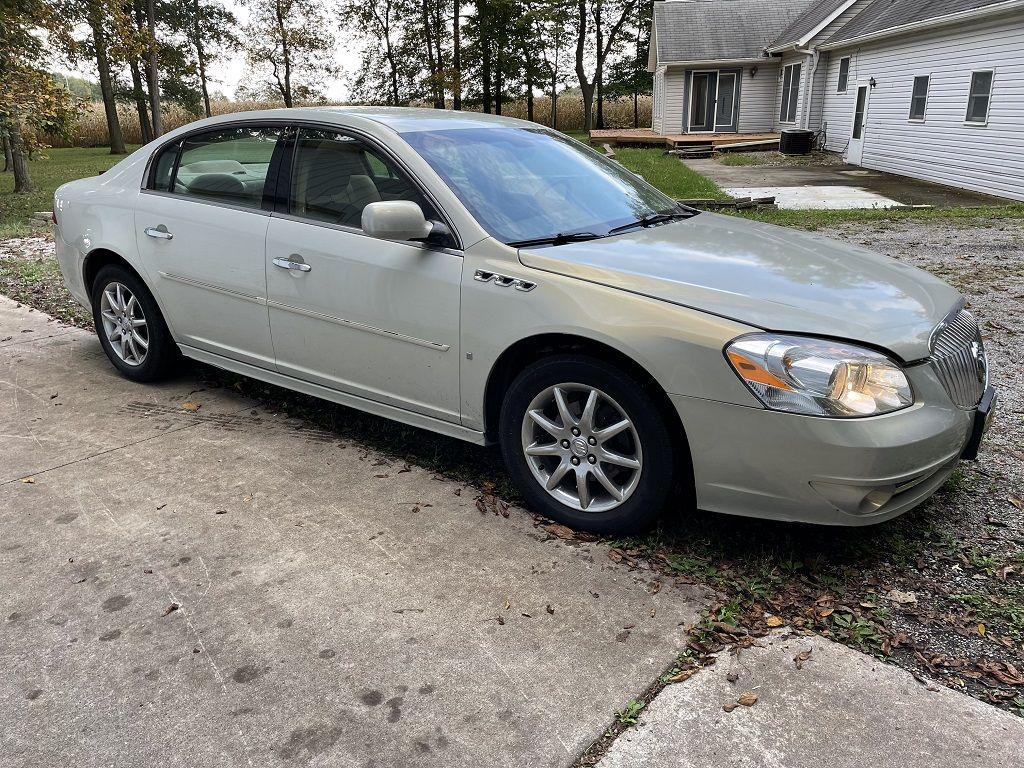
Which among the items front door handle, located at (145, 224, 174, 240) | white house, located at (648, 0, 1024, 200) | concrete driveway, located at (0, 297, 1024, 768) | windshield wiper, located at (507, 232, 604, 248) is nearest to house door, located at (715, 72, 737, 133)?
white house, located at (648, 0, 1024, 200)

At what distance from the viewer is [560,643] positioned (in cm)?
266

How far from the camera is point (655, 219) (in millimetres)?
4000

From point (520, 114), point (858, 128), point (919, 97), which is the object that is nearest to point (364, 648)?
point (919, 97)

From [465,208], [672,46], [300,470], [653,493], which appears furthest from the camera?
[672,46]

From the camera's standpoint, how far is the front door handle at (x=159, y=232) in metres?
4.53

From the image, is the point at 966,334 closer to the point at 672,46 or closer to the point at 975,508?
the point at 975,508

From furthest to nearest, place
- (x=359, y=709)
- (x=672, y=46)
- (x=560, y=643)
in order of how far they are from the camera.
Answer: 1. (x=672, y=46)
2. (x=560, y=643)
3. (x=359, y=709)

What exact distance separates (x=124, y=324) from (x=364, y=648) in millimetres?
3296

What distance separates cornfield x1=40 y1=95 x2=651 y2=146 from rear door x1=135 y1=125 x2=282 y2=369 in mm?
41164

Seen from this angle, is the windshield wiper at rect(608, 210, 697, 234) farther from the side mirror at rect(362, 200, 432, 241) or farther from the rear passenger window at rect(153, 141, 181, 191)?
the rear passenger window at rect(153, 141, 181, 191)

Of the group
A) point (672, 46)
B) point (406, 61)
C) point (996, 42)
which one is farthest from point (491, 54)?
point (996, 42)

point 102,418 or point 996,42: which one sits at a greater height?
point 996,42

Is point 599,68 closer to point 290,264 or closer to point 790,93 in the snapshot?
point 790,93

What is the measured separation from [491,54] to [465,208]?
42266 mm
